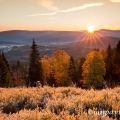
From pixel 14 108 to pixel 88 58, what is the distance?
40.9 m

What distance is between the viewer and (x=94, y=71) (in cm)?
4688

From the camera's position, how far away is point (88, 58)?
158ft

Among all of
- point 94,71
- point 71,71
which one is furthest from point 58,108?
point 71,71

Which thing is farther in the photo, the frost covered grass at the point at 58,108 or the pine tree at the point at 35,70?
the pine tree at the point at 35,70

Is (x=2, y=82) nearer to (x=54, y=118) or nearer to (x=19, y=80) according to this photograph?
(x=19, y=80)

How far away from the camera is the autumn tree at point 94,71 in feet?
152

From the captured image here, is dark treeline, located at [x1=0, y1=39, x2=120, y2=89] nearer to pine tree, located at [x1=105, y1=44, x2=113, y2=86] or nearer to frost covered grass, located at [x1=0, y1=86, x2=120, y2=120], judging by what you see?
pine tree, located at [x1=105, y1=44, x2=113, y2=86]

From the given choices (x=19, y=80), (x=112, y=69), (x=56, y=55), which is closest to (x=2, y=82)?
(x=56, y=55)

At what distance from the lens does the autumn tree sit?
4628cm

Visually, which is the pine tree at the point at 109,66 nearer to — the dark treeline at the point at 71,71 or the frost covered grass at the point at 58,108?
the dark treeline at the point at 71,71

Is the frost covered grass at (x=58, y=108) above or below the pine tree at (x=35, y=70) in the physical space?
above

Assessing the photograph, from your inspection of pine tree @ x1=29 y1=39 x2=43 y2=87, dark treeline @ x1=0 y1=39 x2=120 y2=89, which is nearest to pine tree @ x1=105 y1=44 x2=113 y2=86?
dark treeline @ x1=0 y1=39 x2=120 y2=89

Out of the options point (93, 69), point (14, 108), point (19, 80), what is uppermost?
point (14, 108)

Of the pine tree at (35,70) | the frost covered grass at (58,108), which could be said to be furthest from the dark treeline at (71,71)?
the frost covered grass at (58,108)
